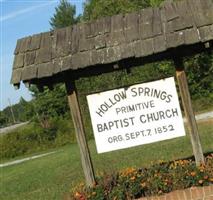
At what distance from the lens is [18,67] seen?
10.8m

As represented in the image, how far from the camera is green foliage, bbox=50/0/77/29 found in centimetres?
9581

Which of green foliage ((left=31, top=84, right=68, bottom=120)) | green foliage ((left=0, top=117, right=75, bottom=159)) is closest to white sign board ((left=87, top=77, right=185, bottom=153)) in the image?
green foliage ((left=0, top=117, right=75, bottom=159))

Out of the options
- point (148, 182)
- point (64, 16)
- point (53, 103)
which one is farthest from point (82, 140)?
point (64, 16)

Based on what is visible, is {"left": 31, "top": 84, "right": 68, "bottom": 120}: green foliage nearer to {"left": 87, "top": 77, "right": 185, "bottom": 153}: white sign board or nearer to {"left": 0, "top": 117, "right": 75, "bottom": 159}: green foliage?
{"left": 0, "top": 117, "right": 75, "bottom": 159}: green foliage

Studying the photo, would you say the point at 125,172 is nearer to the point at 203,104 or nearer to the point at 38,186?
the point at 38,186

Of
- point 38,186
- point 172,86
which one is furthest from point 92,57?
point 38,186

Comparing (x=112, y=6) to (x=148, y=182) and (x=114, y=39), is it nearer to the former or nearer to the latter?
(x=114, y=39)

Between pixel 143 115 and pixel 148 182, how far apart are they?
121 cm

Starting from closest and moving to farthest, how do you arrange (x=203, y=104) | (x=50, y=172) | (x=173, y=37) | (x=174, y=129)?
(x=173, y=37)
(x=174, y=129)
(x=50, y=172)
(x=203, y=104)

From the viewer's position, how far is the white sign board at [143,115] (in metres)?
10.7

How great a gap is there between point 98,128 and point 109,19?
193cm

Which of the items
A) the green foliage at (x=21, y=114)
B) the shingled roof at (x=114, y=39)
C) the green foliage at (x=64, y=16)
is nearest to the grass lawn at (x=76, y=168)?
the shingled roof at (x=114, y=39)

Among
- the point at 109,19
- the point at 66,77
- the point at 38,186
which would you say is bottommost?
the point at 38,186

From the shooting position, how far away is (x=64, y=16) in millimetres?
96188
